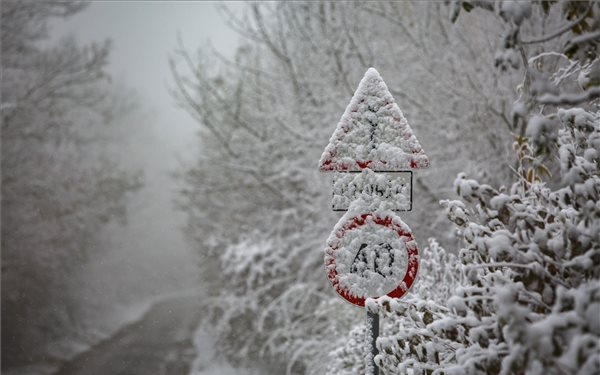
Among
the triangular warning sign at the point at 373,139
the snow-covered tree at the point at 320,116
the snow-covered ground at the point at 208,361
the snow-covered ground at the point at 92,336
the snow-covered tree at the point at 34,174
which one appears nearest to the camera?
the triangular warning sign at the point at 373,139

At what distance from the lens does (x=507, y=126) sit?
26.0 ft

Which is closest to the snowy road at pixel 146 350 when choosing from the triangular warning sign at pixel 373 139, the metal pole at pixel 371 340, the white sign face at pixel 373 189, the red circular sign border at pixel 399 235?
the metal pole at pixel 371 340

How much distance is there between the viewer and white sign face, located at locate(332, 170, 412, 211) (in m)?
3.53

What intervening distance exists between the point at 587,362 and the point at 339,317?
574 cm

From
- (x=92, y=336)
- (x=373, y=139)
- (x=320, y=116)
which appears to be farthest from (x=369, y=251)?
(x=92, y=336)

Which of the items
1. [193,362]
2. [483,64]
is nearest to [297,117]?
[483,64]

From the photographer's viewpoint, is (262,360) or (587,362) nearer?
(587,362)

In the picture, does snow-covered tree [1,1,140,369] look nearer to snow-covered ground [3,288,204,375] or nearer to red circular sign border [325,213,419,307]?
snow-covered ground [3,288,204,375]

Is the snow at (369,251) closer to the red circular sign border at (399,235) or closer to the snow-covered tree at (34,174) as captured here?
the red circular sign border at (399,235)

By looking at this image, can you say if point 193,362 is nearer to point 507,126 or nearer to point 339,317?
point 339,317

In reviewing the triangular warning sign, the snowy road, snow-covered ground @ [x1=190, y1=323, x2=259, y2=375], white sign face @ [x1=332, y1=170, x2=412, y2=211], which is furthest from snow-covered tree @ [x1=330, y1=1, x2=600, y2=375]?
the snowy road

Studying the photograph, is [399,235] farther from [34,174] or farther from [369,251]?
[34,174]

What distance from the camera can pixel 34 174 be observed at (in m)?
15.3

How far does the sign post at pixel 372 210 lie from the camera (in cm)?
Result: 351
